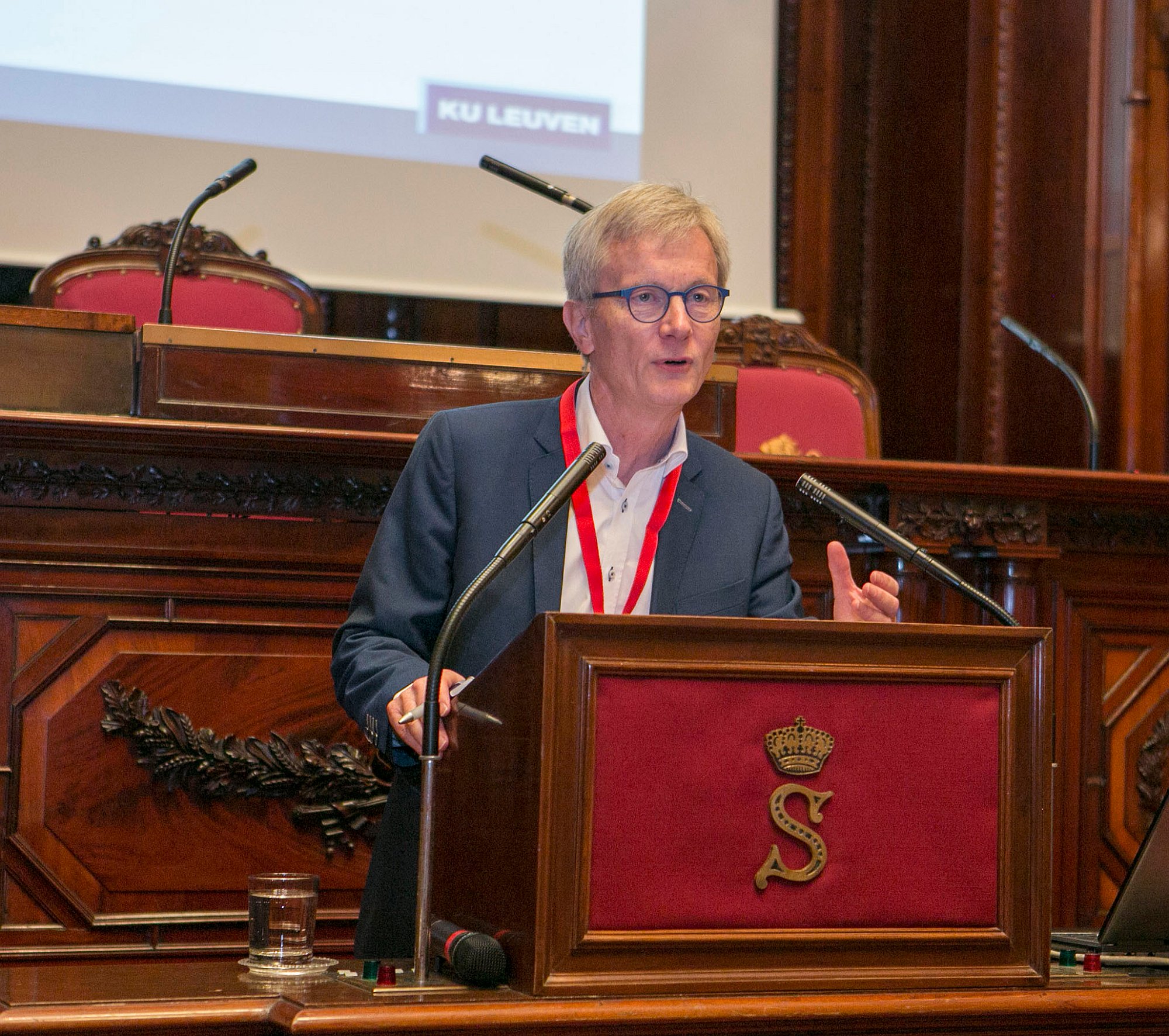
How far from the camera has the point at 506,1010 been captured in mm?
1130

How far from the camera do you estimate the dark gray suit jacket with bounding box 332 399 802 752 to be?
1.74 metres

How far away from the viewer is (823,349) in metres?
3.74

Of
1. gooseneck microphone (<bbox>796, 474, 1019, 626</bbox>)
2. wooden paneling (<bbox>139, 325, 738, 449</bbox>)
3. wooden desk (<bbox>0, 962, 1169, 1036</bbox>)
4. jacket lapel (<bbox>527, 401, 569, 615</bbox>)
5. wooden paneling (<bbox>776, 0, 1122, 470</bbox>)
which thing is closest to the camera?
wooden desk (<bbox>0, 962, 1169, 1036</bbox>)

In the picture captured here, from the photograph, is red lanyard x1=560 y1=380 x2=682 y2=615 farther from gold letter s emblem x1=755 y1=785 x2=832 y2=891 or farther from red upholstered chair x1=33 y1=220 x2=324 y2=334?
red upholstered chair x1=33 y1=220 x2=324 y2=334

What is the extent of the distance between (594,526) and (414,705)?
44 cm

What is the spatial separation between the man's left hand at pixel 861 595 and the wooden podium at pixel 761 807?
0.86ft

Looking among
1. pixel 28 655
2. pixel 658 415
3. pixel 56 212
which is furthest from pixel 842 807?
pixel 56 212

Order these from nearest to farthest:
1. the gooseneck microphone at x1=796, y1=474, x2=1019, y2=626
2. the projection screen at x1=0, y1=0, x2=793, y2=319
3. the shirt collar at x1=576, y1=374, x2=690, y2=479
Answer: the gooseneck microphone at x1=796, y1=474, x2=1019, y2=626 < the shirt collar at x1=576, y1=374, x2=690, y2=479 < the projection screen at x1=0, y1=0, x2=793, y2=319

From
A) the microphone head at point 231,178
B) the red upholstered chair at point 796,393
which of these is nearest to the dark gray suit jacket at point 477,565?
the microphone head at point 231,178

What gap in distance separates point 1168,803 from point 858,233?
3.83m

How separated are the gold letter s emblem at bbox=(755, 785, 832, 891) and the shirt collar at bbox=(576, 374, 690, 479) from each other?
71cm

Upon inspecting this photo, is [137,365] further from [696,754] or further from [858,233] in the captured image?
[858,233]

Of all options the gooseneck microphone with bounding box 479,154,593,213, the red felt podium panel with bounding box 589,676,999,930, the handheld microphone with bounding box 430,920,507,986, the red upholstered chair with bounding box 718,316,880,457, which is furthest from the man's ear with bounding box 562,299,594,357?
the red upholstered chair with bounding box 718,316,880,457

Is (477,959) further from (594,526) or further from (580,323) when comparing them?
(580,323)
